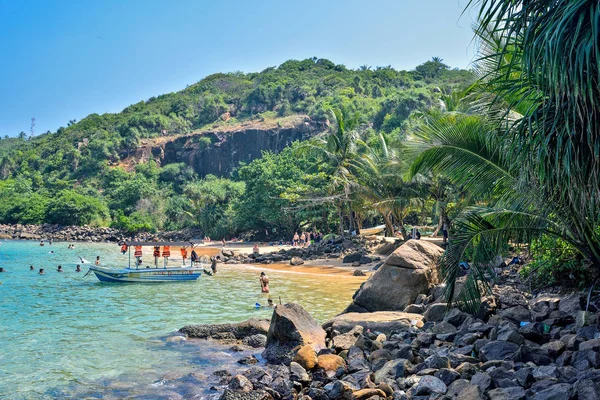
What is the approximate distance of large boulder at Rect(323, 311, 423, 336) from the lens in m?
10.7

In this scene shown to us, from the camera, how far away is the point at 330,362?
29.9 feet

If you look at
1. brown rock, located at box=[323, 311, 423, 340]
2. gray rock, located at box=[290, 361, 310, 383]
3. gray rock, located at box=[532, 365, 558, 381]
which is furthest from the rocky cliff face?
gray rock, located at box=[532, 365, 558, 381]

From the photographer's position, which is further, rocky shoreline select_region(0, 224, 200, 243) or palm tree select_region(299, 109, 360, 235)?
rocky shoreline select_region(0, 224, 200, 243)

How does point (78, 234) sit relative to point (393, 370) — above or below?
above

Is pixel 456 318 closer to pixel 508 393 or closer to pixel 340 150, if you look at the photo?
pixel 508 393

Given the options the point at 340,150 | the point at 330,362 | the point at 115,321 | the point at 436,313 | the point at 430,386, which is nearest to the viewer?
the point at 430,386

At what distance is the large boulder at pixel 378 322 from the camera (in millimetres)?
10734

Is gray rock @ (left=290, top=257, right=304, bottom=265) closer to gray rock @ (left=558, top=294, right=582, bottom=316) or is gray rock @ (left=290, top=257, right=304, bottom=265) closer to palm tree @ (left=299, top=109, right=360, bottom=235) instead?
palm tree @ (left=299, top=109, right=360, bottom=235)

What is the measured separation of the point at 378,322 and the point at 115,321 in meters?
9.16

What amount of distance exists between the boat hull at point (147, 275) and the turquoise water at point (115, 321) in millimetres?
349

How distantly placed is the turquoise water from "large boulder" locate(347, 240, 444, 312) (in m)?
2.18

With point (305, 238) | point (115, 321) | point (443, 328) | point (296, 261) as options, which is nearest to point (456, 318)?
point (443, 328)

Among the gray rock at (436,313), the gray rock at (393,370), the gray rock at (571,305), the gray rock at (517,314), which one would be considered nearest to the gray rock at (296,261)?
the gray rock at (436,313)

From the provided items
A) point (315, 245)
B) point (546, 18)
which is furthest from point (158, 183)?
point (546, 18)
